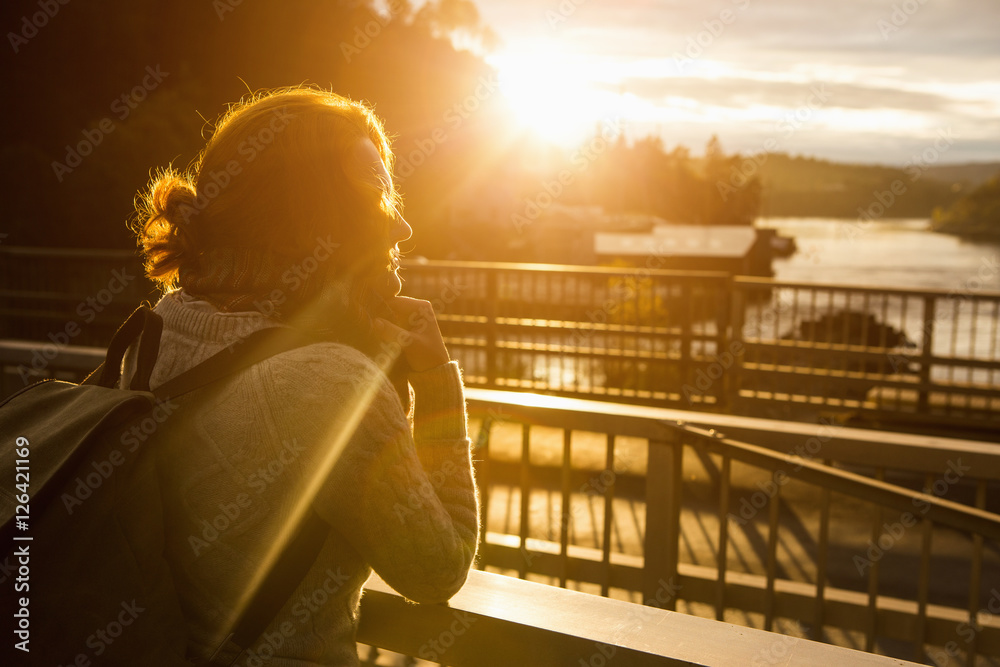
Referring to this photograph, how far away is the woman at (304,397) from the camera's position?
4.21 ft

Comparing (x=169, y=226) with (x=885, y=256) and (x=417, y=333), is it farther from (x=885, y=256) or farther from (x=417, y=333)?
(x=885, y=256)

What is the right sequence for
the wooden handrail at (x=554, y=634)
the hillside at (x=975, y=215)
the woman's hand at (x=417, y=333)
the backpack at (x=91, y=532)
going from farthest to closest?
the hillside at (x=975, y=215), the woman's hand at (x=417, y=333), the wooden handrail at (x=554, y=634), the backpack at (x=91, y=532)

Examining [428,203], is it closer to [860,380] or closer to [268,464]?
[860,380]

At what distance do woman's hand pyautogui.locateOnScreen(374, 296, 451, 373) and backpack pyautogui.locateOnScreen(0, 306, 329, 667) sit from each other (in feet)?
0.97

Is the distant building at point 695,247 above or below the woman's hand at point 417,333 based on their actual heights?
below

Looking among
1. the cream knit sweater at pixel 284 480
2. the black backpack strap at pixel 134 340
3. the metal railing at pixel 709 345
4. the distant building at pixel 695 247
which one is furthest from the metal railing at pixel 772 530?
the distant building at pixel 695 247

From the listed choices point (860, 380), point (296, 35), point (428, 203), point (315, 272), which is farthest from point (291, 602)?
point (428, 203)

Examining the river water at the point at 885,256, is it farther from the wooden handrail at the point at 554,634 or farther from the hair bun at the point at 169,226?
the hair bun at the point at 169,226

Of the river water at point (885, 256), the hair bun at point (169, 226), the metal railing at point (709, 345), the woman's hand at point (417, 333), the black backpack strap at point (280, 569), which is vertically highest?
the hair bun at point (169, 226)

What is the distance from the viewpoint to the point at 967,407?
8.19 metres

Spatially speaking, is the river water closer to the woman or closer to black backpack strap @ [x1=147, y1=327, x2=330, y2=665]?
the woman

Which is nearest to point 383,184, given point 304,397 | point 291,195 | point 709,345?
point 291,195

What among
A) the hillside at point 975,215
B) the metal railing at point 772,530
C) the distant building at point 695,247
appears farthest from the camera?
the hillside at point 975,215

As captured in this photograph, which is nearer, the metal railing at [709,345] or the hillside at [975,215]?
the metal railing at [709,345]
